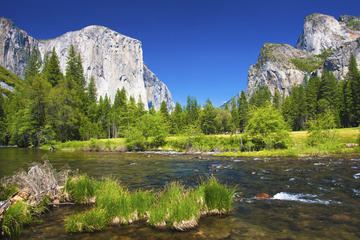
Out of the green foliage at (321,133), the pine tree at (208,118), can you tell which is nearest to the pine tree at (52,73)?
the pine tree at (208,118)

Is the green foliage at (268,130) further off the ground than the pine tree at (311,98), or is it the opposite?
the pine tree at (311,98)

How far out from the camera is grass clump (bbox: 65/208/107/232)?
6.39 m

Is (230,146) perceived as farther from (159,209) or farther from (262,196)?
(159,209)

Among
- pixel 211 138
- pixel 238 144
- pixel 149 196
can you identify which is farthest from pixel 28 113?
pixel 149 196

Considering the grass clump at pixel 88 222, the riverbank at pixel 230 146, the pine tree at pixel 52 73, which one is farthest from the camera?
the pine tree at pixel 52 73

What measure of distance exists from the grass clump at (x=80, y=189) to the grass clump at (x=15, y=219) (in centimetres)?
199

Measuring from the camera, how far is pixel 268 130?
111 feet

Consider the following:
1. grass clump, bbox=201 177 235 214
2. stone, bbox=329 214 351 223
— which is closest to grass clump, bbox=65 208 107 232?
grass clump, bbox=201 177 235 214

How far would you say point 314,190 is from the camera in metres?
11.2

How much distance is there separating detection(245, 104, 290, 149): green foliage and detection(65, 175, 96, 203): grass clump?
29519 mm

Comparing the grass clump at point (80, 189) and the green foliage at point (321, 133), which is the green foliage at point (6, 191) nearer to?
the grass clump at point (80, 189)

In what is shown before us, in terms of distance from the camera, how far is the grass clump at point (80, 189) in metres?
8.99

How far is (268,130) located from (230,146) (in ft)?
22.6

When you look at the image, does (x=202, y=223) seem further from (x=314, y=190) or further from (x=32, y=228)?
(x=314, y=190)
